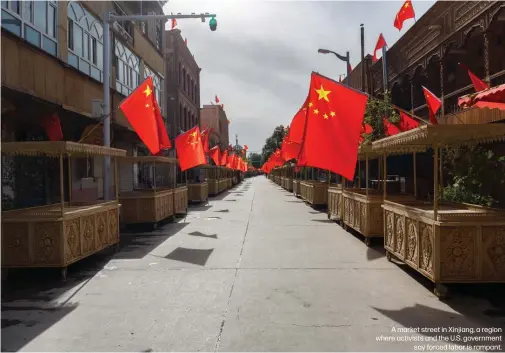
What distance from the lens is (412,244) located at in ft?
22.6

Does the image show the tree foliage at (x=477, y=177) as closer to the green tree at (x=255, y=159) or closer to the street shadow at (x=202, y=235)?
the street shadow at (x=202, y=235)

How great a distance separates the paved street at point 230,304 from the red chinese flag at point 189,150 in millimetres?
6514

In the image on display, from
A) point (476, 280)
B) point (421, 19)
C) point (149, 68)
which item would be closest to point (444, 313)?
point (476, 280)

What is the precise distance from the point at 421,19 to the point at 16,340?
18.9m

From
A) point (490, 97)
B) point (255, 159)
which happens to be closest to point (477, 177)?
point (490, 97)

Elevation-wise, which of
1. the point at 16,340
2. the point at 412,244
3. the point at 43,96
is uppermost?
the point at 43,96

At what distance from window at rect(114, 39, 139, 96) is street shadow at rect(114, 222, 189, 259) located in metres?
8.44

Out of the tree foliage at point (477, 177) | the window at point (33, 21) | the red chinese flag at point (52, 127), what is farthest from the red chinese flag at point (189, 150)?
the tree foliage at point (477, 177)

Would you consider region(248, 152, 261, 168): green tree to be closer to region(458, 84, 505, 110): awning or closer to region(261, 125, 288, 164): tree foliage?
region(261, 125, 288, 164): tree foliage

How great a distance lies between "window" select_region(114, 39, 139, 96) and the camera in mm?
19177

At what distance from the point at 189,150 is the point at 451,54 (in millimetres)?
10982

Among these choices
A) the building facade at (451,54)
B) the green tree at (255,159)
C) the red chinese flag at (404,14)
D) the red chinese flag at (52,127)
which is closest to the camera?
the red chinese flag at (52,127)

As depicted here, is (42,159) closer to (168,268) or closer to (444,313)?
(168,268)

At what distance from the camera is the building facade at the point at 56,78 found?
10617 millimetres
